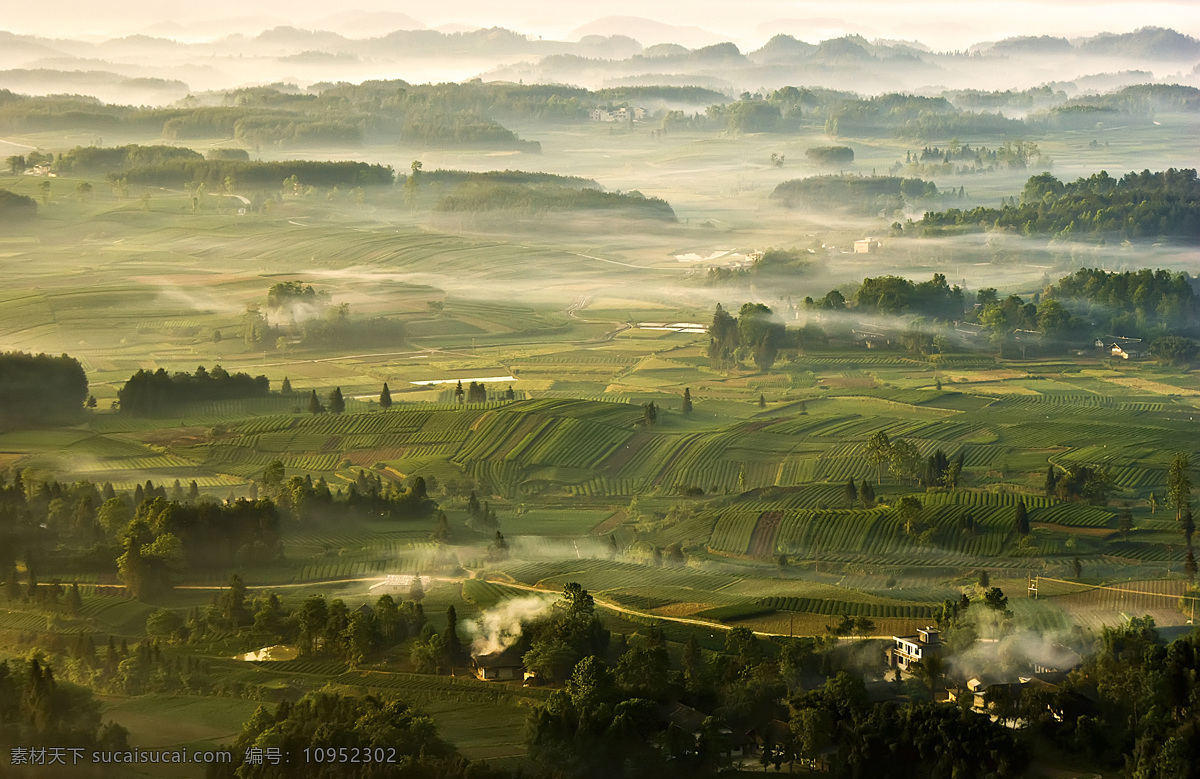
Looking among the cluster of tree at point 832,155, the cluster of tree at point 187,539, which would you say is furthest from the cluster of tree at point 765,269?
the cluster of tree at point 832,155

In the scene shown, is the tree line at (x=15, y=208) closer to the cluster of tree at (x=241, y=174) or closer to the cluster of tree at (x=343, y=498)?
the cluster of tree at (x=241, y=174)

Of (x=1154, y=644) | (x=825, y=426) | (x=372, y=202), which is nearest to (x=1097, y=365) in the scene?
(x=825, y=426)

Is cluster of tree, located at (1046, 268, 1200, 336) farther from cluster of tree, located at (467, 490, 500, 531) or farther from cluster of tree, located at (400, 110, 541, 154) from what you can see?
cluster of tree, located at (400, 110, 541, 154)

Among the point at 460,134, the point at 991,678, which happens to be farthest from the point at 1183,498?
the point at 460,134

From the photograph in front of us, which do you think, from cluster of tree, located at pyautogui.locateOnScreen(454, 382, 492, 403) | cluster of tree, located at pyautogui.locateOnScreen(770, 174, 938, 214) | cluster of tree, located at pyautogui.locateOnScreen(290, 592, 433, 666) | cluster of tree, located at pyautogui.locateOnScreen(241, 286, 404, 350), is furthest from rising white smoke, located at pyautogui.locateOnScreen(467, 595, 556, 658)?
cluster of tree, located at pyautogui.locateOnScreen(770, 174, 938, 214)

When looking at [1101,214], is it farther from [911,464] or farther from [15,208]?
[15,208]

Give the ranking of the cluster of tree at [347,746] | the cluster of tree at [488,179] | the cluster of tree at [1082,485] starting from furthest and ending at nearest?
the cluster of tree at [488,179] → the cluster of tree at [1082,485] → the cluster of tree at [347,746]
